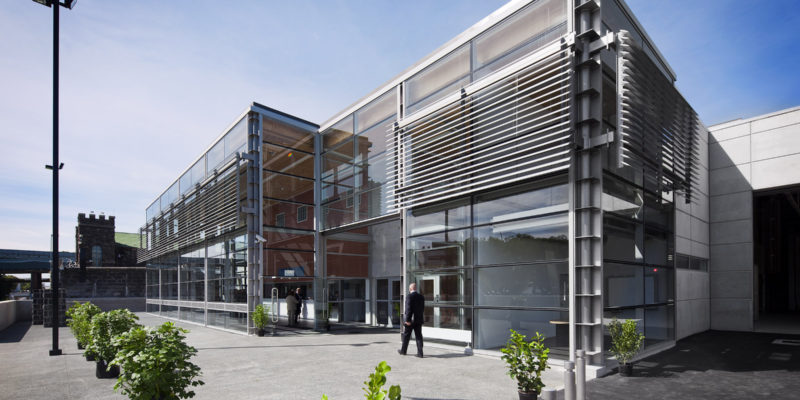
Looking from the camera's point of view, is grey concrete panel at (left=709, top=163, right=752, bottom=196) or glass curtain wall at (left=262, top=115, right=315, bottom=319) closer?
grey concrete panel at (left=709, top=163, right=752, bottom=196)

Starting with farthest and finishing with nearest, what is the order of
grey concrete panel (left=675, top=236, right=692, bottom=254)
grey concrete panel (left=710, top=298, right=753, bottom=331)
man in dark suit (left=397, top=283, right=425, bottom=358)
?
grey concrete panel (left=710, top=298, right=753, bottom=331), grey concrete panel (left=675, top=236, right=692, bottom=254), man in dark suit (left=397, top=283, right=425, bottom=358)

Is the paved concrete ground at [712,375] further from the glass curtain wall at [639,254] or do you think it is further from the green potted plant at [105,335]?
the green potted plant at [105,335]

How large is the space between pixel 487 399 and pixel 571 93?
5.91 m

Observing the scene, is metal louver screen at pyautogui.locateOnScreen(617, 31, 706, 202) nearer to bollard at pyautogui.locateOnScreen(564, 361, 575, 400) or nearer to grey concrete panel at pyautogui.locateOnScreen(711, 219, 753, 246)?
grey concrete panel at pyautogui.locateOnScreen(711, 219, 753, 246)

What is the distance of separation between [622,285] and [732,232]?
9699 mm

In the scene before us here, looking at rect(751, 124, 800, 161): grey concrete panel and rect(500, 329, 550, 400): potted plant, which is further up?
rect(751, 124, 800, 161): grey concrete panel

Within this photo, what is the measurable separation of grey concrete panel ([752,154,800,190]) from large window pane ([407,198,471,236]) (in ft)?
37.2

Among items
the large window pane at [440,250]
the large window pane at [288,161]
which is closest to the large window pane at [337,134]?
the large window pane at [288,161]

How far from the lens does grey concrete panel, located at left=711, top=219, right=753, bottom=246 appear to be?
16031 mm

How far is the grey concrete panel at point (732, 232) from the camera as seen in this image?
16031 mm

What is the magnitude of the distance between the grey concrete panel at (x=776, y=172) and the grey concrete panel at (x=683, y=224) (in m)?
3.32

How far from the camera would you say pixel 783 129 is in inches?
595

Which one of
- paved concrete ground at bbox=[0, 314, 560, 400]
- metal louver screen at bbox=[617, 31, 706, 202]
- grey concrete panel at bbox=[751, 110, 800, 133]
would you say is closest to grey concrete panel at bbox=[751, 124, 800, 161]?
grey concrete panel at bbox=[751, 110, 800, 133]

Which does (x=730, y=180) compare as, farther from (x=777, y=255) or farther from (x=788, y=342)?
(x=777, y=255)
